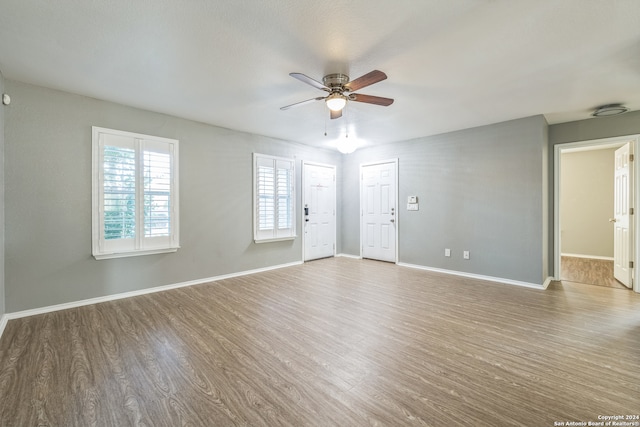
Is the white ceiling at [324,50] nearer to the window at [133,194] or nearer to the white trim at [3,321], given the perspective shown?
the window at [133,194]

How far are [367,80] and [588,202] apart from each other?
7.02 m

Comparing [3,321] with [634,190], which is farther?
[634,190]

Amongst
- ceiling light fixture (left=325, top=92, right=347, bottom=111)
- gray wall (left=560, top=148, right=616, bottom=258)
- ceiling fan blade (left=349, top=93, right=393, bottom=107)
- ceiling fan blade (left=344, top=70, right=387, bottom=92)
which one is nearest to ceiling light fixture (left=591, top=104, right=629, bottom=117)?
gray wall (left=560, top=148, right=616, bottom=258)

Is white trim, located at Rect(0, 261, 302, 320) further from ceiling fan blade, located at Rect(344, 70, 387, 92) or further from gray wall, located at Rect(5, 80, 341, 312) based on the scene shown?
ceiling fan blade, located at Rect(344, 70, 387, 92)

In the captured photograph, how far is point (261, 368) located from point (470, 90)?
367cm

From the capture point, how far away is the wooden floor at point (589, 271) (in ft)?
14.4

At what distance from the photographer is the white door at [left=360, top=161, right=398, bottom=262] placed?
5.83 meters

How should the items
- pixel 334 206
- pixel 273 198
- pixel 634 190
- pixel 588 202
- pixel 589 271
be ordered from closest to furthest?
pixel 634 190 < pixel 589 271 < pixel 273 198 < pixel 588 202 < pixel 334 206

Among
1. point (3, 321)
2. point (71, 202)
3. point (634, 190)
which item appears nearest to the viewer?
point (3, 321)

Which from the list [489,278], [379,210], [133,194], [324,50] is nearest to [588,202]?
[489,278]

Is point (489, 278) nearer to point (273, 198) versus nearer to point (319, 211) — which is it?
point (319, 211)

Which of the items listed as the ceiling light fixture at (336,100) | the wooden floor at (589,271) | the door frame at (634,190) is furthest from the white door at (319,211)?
the wooden floor at (589,271)

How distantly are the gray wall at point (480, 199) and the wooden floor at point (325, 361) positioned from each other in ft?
2.93

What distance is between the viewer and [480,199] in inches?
183
